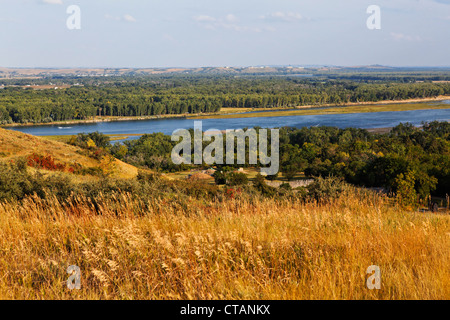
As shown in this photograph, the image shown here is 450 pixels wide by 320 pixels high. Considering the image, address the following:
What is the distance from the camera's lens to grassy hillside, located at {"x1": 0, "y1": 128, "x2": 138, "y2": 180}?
70.2ft

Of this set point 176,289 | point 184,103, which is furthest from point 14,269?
point 184,103

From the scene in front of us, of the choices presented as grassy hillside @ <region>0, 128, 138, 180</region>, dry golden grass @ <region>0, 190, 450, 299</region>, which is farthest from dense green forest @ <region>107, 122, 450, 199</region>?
dry golden grass @ <region>0, 190, 450, 299</region>

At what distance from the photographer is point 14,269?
3.00 metres

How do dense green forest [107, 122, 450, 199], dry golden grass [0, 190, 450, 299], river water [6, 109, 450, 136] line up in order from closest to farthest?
dry golden grass [0, 190, 450, 299] → dense green forest [107, 122, 450, 199] → river water [6, 109, 450, 136]

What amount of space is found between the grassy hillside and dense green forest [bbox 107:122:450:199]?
16323mm

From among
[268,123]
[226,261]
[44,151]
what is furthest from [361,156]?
[226,261]

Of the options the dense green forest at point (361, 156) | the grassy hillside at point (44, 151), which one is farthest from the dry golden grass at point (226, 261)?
the dense green forest at point (361, 156)

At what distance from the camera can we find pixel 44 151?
73.7 feet

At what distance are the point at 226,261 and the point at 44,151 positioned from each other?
2221 cm

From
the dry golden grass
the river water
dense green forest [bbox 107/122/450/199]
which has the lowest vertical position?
dense green forest [bbox 107/122/450/199]

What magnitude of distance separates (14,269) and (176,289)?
1.36 m

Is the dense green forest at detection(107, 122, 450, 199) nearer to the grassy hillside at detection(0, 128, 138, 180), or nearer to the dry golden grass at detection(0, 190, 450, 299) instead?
the grassy hillside at detection(0, 128, 138, 180)

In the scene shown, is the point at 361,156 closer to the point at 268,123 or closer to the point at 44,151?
the point at 44,151
